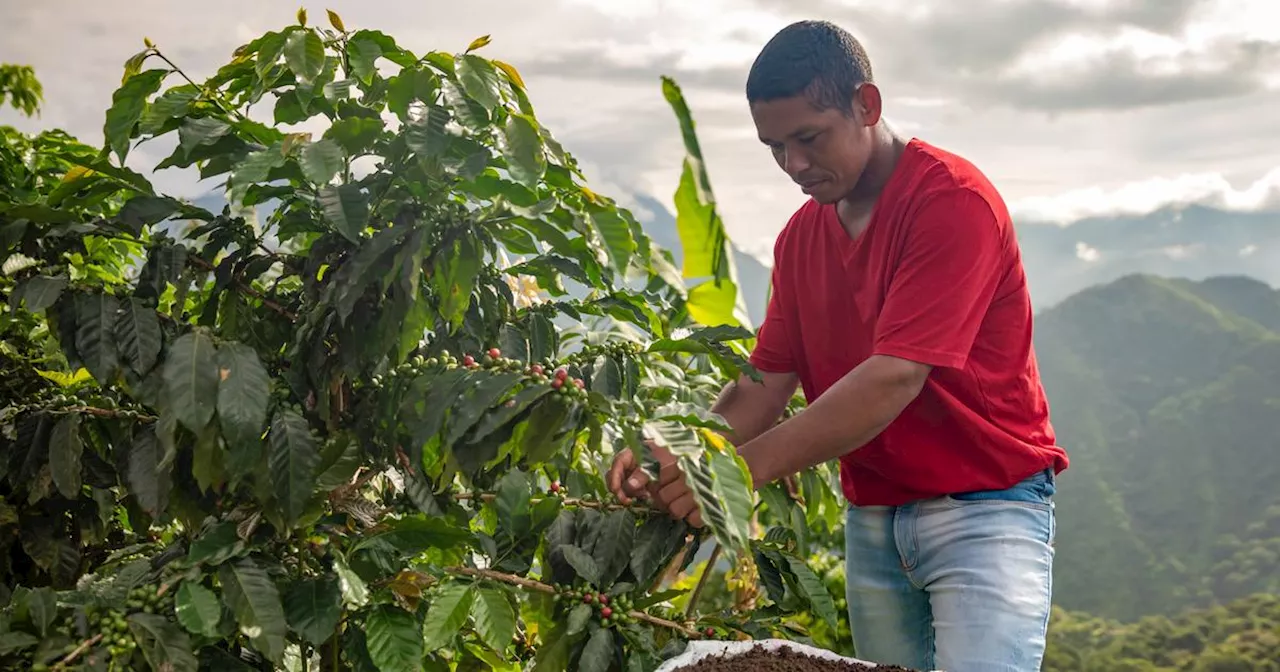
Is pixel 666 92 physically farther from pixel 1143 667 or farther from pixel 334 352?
pixel 1143 667

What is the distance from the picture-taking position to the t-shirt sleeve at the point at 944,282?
1655 mm

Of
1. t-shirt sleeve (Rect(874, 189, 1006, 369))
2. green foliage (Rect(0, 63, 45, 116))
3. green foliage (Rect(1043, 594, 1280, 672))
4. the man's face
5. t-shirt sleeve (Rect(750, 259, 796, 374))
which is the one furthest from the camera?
green foliage (Rect(1043, 594, 1280, 672))

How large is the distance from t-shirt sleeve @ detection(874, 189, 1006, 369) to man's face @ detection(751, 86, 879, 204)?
0.54ft

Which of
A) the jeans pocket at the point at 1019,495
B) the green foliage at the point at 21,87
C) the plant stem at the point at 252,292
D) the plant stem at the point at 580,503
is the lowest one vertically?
the plant stem at the point at 580,503

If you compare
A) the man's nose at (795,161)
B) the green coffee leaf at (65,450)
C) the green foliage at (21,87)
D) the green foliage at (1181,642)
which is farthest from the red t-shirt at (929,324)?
the green foliage at (1181,642)

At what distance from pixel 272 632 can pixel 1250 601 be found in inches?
960

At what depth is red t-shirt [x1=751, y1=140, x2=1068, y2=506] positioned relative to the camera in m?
1.68

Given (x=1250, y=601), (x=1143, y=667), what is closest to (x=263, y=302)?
(x=1143, y=667)

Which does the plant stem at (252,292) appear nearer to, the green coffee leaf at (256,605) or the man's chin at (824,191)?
the green coffee leaf at (256,605)

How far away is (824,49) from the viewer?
176 cm

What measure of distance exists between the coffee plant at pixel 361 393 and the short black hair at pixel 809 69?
0.37m

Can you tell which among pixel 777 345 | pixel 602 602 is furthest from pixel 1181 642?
pixel 602 602

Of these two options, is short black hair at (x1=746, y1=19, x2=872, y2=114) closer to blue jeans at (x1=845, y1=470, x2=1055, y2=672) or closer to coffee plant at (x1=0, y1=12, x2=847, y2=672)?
coffee plant at (x1=0, y1=12, x2=847, y2=672)

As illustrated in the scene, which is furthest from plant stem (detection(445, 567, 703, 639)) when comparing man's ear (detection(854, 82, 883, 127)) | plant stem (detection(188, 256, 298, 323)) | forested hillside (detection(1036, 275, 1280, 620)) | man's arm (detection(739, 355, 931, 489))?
forested hillside (detection(1036, 275, 1280, 620))
